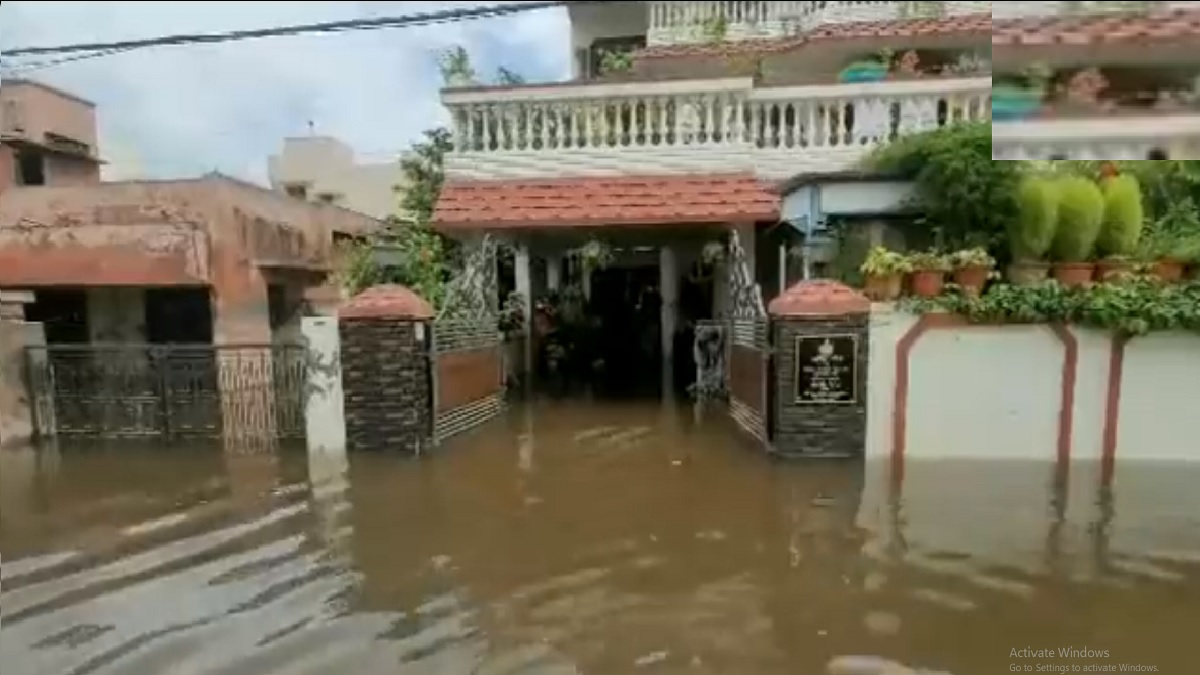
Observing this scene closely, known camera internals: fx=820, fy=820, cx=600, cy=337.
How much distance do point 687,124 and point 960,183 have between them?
285cm

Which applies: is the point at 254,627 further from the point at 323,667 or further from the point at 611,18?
the point at 611,18

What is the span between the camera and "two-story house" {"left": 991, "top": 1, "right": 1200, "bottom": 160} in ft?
8.99

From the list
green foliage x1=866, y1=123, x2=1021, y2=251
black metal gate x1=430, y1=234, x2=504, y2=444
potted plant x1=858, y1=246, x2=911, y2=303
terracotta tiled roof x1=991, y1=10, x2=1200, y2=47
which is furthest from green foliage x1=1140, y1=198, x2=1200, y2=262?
black metal gate x1=430, y1=234, x2=504, y2=444

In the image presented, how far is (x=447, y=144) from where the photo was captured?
1080cm

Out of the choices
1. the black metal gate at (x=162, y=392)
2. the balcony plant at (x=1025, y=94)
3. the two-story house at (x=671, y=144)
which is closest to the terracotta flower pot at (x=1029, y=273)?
the two-story house at (x=671, y=144)

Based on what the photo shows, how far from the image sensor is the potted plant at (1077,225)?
21.7ft

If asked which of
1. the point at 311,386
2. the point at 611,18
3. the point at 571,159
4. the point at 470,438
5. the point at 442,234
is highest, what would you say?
the point at 611,18

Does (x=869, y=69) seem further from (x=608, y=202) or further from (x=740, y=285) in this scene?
(x=608, y=202)

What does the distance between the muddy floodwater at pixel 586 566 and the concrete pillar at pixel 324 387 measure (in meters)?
0.25

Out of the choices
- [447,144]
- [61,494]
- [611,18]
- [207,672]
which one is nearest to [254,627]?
[207,672]

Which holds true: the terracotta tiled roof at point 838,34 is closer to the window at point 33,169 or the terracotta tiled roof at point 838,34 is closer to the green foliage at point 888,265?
the green foliage at point 888,265

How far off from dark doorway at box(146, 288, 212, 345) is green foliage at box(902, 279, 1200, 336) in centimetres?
866

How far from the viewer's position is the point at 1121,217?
6797 mm

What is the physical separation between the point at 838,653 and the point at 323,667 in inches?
83.0
